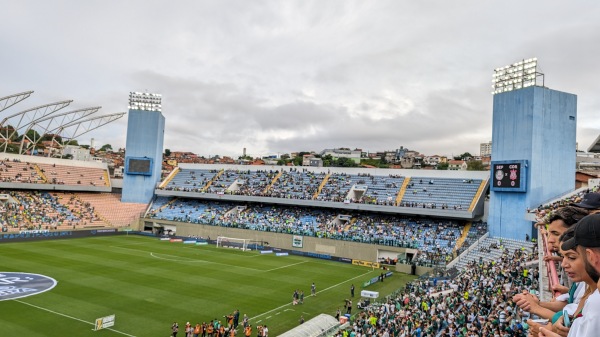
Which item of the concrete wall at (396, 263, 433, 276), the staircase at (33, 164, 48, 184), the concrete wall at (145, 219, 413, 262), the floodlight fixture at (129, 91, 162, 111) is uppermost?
the floodlight fixture at (129, 91, 162, 111)

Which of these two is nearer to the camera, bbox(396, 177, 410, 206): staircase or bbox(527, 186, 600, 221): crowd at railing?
bbox(527, 186, 600, 221): crowd at railing

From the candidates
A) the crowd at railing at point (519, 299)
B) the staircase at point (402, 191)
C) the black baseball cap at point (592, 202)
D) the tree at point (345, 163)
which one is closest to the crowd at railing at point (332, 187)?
the staircase at point (402, 191)

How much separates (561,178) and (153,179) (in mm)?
56423

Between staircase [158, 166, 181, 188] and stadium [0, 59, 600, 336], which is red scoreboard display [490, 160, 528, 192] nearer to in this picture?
stadium [0, 59, 600, 336]

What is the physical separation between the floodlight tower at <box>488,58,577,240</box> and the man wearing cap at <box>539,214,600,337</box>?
40831 millimetres

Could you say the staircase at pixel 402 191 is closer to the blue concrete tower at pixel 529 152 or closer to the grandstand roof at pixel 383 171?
the grandstand roof at pixel 383 171

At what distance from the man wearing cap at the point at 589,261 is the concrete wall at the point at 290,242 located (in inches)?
1694

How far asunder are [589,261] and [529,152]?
136 feet

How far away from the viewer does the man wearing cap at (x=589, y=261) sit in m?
2.85

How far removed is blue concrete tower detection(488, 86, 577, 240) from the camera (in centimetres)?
4016

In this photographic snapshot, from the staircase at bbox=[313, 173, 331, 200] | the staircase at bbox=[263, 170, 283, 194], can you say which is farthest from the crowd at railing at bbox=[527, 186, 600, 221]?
the staircase at bbox=[263, 170, 283, 194]

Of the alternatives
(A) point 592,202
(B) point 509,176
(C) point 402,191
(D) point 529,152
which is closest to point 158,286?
(A) point 592,202

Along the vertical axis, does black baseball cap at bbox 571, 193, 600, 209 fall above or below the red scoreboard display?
below

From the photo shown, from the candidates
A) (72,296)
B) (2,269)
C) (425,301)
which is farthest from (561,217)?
(2,269)
